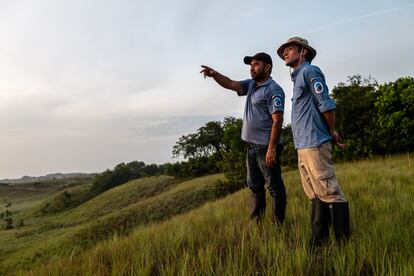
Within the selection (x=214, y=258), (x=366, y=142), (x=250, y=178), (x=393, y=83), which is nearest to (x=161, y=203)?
(x=366, y=142)

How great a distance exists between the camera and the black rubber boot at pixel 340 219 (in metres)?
3.32

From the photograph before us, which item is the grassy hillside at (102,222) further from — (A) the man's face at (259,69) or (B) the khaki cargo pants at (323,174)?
(B) the khaki cargo pants at (323,174)

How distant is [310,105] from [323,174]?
73cm

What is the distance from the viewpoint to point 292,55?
12.3ft

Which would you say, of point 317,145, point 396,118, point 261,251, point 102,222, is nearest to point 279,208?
point 317,145

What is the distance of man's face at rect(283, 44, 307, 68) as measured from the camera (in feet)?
12.3

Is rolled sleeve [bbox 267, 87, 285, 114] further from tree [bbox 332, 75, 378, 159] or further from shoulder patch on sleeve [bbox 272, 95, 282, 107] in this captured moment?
tree [bbox 332, 75, 378, 159]

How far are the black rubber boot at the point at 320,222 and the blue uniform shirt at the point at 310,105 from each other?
63cm

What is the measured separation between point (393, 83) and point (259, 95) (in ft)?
71.1

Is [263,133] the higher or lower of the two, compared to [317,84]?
lower

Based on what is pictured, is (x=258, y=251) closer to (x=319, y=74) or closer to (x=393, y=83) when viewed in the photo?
(x=319, y=74)

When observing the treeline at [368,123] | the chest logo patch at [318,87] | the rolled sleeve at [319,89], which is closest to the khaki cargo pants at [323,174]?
the rolled sleeve at [319,89]

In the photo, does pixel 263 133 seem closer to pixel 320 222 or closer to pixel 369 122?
pixel 320 222

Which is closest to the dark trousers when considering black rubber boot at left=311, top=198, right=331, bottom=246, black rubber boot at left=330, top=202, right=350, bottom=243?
black rubber boot at left=311, top=198, right=331, bottom=246
